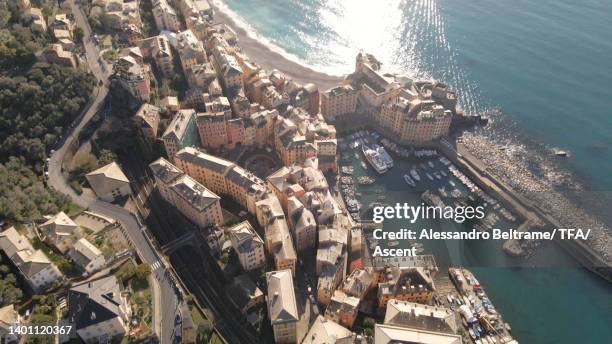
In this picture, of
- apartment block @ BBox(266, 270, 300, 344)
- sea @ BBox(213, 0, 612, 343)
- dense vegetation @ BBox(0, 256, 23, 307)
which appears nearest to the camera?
dense vegetation @ BBox(0, 256, 23, 307)

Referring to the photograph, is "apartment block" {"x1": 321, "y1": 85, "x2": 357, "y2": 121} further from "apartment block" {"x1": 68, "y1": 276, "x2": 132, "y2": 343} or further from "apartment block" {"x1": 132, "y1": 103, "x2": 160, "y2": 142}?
"apartment block" {"x1": 68, "y1": 276, "x2": 132, "y2": 343}

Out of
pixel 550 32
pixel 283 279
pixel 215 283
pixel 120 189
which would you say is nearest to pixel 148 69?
pixel 120 189

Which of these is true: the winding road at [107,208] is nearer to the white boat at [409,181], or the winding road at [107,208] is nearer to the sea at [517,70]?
the sea at [517,70]

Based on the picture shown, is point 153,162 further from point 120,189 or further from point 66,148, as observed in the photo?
point 66,148

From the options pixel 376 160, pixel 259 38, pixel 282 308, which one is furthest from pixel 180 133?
pixel 259 38

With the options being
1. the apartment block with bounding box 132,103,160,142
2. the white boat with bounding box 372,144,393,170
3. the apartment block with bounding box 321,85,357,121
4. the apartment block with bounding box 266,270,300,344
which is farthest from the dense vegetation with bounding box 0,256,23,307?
Result: the white boat with bounding box 372,144,393,170

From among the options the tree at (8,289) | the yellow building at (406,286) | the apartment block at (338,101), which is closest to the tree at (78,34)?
the apartment block at (338,101)
